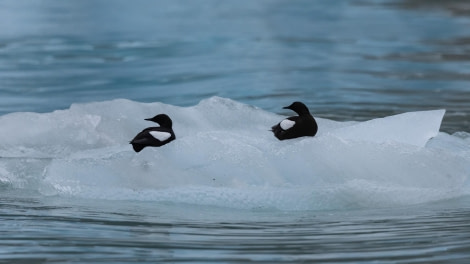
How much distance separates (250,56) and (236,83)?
254 centimetres

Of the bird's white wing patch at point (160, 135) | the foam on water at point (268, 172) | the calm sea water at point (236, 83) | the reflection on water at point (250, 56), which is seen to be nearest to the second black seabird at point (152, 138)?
the bird's white wing patch at point (160, 135)

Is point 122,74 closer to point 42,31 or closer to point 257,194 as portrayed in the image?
point 42,31

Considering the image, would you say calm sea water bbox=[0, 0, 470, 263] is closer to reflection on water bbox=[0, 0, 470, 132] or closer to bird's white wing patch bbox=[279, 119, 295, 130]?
reflection on water bbox=[0, 0, 470, 132]

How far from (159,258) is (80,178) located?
1771 millimetres

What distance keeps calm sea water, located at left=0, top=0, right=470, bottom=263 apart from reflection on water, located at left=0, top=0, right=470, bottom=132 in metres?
0.02

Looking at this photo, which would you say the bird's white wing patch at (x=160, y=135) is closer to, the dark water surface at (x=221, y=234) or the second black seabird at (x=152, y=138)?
the second black seabird at (x=152, y=138)

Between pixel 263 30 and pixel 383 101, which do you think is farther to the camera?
pixel 263 30

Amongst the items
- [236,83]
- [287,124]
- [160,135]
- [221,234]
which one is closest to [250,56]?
[236,83]

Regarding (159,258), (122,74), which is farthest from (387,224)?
(122,74)

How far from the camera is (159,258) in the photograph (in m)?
4.86

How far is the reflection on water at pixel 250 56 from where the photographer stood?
12.0 m

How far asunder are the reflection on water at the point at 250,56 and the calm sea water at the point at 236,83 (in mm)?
24

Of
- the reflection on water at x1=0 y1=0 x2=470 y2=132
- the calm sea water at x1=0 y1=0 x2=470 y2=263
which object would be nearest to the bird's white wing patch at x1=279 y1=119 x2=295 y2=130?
the calm sea water at x1=0 y1=0 x2=470 y2=263

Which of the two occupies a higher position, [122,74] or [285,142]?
[285,142]
